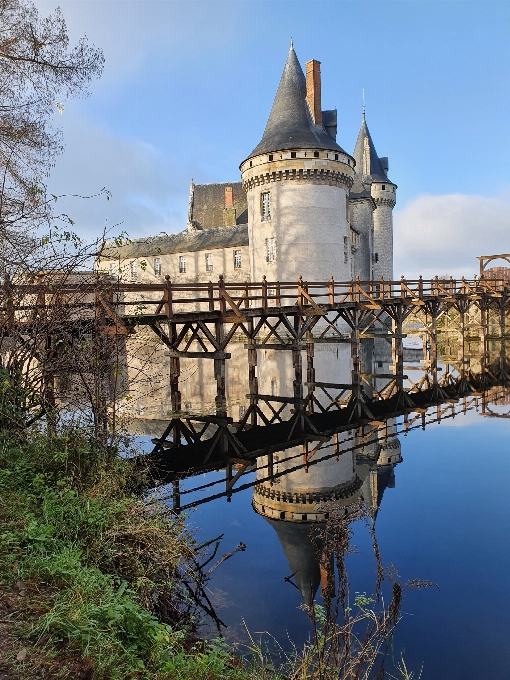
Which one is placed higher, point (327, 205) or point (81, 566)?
point (327, 205)

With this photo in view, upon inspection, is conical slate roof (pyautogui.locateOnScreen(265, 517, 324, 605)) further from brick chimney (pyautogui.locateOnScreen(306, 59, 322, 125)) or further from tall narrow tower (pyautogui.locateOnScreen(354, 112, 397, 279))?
tall narrow tower (pyautogui.locateOnScreen(354, 112, 397, 279))

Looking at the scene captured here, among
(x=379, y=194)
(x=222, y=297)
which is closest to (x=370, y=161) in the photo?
(x=379, y=194)

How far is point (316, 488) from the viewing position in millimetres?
8383

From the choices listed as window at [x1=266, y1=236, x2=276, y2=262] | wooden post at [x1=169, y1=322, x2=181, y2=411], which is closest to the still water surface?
wooden post at [x1=169, y1=322, x2=181, y2=411]

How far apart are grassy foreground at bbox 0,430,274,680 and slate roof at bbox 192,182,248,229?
109ft

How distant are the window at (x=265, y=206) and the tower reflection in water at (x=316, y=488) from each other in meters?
15.3

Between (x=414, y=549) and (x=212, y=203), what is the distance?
3543 cm

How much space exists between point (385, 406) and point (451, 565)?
833 centimetres

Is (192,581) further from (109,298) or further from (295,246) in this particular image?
(295,246)

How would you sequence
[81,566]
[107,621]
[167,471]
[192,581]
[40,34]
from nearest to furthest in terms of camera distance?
[107,621] → [81,566] → [192,581] → [40,34] → [167,471]

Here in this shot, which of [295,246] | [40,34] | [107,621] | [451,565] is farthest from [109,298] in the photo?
[295,246]

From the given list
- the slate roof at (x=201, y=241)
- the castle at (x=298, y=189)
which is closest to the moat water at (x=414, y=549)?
the castle at (x=298, y=189)

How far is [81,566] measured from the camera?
411 centimetres

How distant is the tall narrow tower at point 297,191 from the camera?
24359mm
